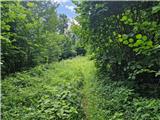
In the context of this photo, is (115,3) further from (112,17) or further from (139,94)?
(139,94)

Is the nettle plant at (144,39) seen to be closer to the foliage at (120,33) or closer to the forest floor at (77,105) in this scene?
the foliage at (120,33)

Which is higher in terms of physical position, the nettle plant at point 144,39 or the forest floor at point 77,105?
the nettle plant at point 144,39

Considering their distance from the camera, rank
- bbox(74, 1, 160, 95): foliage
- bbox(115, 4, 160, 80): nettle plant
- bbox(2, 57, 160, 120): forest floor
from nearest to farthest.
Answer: bbox(115, 4, 160, 80): nettle plant, bbox(2, 57, 160, 120): forest floor, bbox(74, 1, 160, 95): foliage

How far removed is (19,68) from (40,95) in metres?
11.6

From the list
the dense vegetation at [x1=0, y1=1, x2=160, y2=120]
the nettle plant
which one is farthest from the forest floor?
the nettle plant

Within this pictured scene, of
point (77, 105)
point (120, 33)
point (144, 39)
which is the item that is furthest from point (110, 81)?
point (144, 39)

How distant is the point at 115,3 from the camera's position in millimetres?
9828

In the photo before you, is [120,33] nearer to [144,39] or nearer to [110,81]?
[110,81]

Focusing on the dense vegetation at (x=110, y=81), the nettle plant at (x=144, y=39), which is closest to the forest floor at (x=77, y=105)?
the dense vegetation at (x=110, y=81)

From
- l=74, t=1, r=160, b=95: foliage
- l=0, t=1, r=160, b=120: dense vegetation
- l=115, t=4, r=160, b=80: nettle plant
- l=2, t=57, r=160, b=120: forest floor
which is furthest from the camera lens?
l=74, t=1, r=160, b=95: foliage

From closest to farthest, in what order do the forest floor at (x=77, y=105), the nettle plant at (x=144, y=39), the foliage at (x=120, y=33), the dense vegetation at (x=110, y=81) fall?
1. the nettle plant at (x=144, y=39)
2. the dense vegetation at (x=110, y=81)
3. the forest floor at (x=77, y=105)
4. the foliage at (x=120, y=33)

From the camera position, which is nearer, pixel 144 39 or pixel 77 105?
pixel 144 39

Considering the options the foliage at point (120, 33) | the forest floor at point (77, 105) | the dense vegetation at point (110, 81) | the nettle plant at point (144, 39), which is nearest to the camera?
the nettle plant at point (144, 39)

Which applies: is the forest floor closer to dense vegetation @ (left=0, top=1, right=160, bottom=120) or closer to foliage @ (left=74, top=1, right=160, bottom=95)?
dense vegetation @ (left=0, top=1, right=160, bottom=120)
